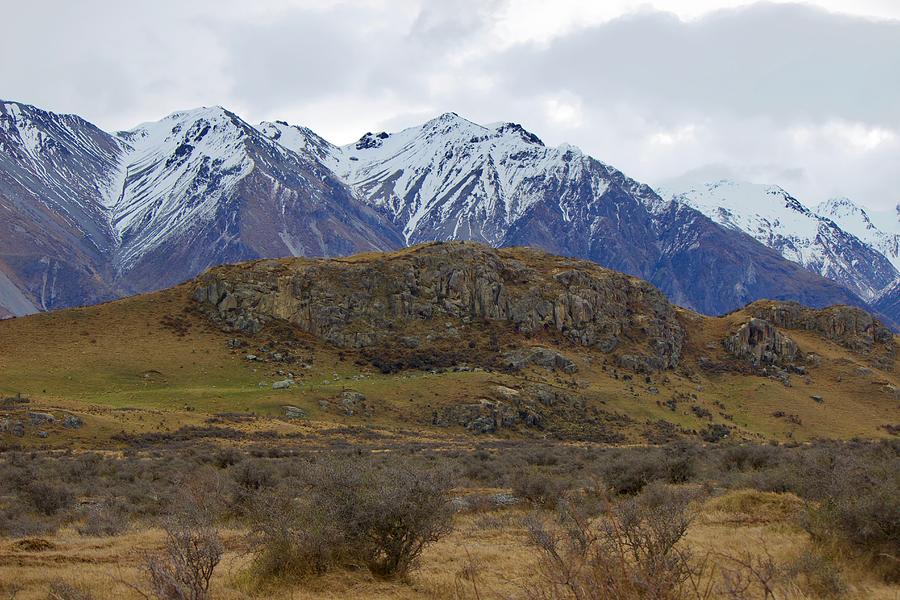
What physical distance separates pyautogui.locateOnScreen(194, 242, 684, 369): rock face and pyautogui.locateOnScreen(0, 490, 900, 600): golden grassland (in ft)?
249

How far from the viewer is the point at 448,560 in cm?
1476

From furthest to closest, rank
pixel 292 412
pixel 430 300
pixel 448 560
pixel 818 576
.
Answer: pixel 430 300
pixel 292 412
pixel 448 560
pixel 818 576

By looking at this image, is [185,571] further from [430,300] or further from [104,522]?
[430,300]

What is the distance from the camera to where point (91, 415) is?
165 feet

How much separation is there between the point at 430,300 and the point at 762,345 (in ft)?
156

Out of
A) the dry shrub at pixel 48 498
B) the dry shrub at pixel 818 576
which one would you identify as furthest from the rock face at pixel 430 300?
the dry shrub at pixel 818 576

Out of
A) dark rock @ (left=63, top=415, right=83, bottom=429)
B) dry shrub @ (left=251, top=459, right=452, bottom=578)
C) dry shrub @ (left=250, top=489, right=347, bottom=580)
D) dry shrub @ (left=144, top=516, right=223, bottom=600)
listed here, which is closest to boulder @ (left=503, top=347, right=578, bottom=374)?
dark rock @ (left=63, top=415, right=83, bottom=429)

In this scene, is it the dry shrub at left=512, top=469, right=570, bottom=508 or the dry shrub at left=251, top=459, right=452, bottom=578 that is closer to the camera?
the dry shrub at left=251, top=459, right=452, bottom=578

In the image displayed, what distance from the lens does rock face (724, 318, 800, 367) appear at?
10119 cm

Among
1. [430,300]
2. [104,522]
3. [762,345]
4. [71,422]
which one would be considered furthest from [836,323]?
[104,522]

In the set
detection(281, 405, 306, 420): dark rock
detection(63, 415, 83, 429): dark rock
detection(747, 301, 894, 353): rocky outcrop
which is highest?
detection(747, 301, 894, 353): rocky outcrop

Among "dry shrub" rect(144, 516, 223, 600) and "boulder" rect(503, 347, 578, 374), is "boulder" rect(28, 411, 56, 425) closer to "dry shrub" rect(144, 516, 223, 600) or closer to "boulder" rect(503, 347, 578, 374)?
"dry shrub" rect(144, 516, 223, 600)

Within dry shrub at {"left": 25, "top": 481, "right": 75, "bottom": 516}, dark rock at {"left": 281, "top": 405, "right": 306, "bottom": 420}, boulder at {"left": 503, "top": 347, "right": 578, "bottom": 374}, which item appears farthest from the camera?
boulder at {"left": 503, "top": 347, "right": 578, "bottom": 374}

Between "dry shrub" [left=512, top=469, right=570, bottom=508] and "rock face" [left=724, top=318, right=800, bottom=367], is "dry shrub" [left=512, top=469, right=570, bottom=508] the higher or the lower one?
the lower one
